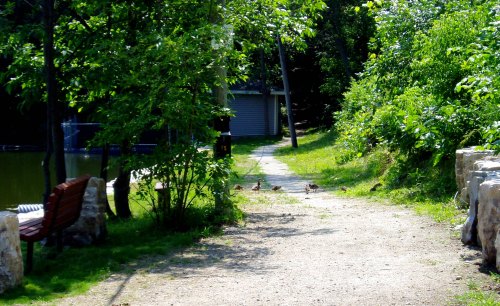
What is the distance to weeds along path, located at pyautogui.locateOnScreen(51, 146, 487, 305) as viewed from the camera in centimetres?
704

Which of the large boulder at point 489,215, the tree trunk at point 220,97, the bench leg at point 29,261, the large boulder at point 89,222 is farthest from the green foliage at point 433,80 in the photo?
the bench leg at point 29,261

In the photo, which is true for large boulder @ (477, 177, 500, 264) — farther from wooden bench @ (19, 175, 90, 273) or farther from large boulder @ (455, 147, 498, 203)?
wooden bench @ (19, 175, 90, 273)

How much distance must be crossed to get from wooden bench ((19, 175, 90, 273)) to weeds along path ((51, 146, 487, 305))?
38.4 inches

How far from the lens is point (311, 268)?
321 inches

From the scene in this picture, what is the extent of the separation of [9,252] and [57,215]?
1.32 meters

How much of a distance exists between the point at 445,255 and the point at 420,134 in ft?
14.9

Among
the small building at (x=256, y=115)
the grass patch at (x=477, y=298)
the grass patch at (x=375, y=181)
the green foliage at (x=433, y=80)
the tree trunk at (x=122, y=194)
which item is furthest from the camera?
the small building at (x=256, y=115)

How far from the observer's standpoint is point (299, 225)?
11383 millimetres

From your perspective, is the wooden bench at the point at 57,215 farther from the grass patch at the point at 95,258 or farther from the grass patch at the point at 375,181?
the grass patch at the point at 375,181

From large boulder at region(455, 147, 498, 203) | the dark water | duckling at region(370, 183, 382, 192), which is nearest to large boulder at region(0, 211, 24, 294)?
large boulder at region(455, 147, 498, 203)

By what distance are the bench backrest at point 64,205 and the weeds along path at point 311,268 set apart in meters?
0.98

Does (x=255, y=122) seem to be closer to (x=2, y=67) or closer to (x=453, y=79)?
(x=2, y=67)

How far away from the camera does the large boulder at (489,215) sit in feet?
24.6

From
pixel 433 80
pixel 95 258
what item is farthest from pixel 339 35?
pixel 95 258
